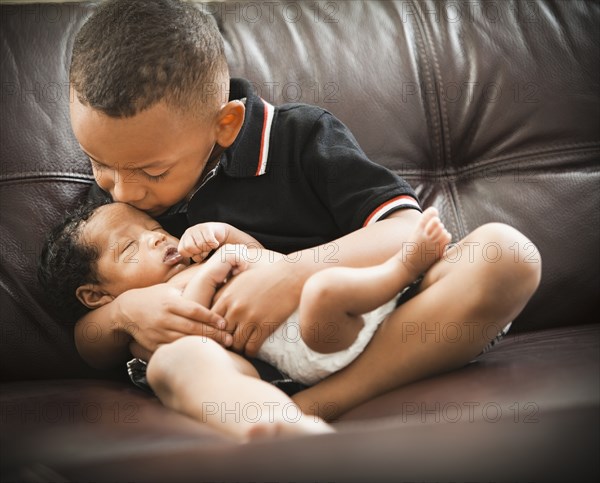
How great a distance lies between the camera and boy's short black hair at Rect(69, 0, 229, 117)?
953 mm

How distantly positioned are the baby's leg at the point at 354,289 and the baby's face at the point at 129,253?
0.29m

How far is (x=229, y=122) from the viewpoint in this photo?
1094 millimetres

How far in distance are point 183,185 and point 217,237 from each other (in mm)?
106

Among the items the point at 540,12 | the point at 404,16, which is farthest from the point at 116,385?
the point at 540,12

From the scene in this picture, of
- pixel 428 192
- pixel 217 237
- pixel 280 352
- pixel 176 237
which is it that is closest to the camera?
pixel 280 352

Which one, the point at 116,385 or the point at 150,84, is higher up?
the point at 150,84

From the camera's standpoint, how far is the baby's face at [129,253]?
1046 mm

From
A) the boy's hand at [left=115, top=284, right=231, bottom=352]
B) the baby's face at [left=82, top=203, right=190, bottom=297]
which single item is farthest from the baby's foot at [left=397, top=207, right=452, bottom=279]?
the baby's face at [left=82, top=203, right=190, bottom=297]

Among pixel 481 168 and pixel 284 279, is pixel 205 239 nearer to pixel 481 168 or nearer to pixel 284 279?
pixel 284 279

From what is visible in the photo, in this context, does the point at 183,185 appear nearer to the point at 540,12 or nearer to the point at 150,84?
the point at 150,84

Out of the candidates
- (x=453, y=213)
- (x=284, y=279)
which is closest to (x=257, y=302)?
(x=284, y=279)

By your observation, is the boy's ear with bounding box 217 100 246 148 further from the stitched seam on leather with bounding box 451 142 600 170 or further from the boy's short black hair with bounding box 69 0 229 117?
the stitched seam on leather with bounding box 451 142 600 170

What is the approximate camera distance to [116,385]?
100 cm

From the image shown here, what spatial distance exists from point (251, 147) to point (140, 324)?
0.32 m
